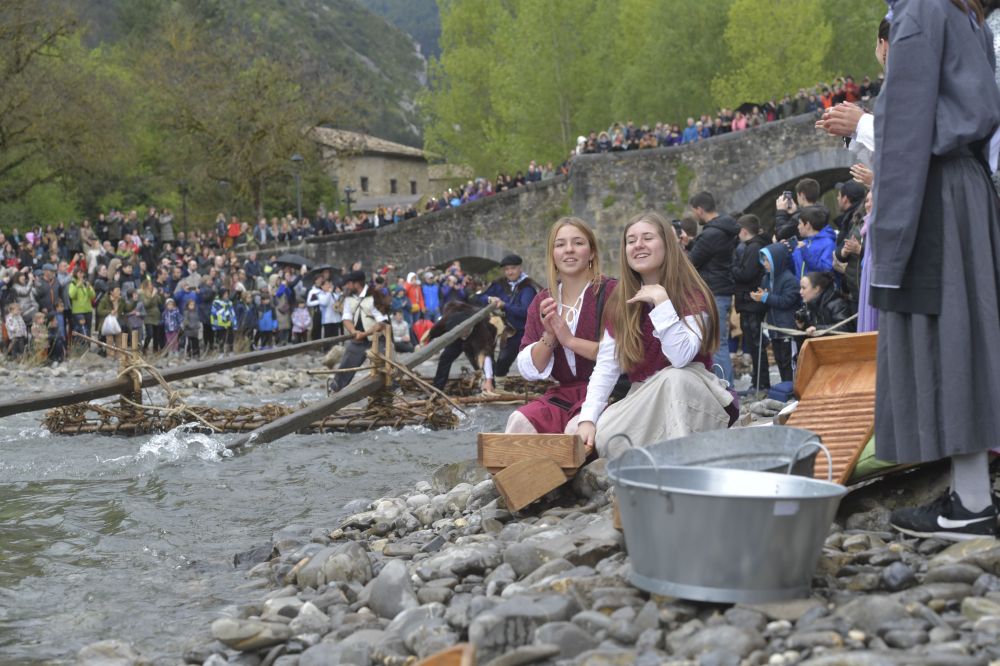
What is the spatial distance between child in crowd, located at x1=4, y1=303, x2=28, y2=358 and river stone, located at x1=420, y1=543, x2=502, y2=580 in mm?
19812

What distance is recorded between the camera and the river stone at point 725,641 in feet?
11.0

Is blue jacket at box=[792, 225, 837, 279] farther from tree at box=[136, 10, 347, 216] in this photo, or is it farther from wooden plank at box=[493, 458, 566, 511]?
tree at box=[136, 10, 347, 216]

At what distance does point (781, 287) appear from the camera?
406 inches

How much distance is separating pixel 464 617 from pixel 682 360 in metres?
1.91

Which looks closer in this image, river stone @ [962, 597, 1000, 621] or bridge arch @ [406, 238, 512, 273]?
river stone @ [962, 597, 1000, 621]

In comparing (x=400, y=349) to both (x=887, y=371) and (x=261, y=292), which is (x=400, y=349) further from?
(x=887, y=371)

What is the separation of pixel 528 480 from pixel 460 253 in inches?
1252

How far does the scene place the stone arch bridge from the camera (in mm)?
31562

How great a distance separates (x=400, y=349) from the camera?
21.7 metres

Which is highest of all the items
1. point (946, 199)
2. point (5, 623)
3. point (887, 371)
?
point (946, 199)

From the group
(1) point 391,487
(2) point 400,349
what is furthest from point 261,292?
(1) point 391,487

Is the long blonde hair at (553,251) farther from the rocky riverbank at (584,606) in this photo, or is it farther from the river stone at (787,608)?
the river stone at (787,608)

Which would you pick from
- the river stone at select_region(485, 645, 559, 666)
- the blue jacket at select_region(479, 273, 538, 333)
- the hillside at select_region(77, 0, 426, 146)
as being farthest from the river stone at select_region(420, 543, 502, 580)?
the hillside at select_region(77, 0, 426, 146)

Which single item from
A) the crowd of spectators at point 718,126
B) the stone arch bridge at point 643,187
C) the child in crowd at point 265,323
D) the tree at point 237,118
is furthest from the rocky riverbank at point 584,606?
the tree at point 237,118
